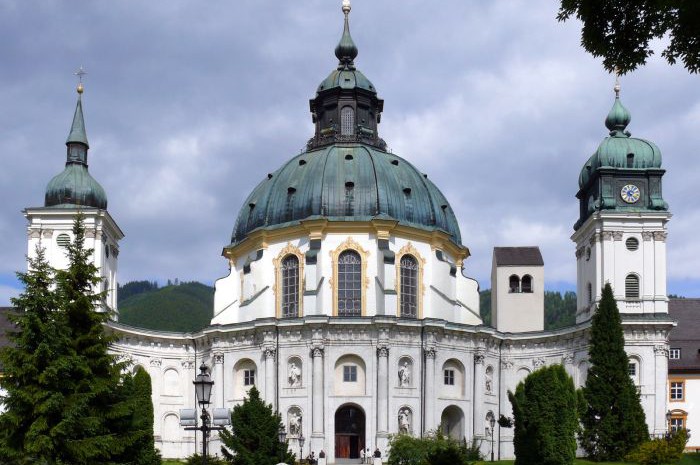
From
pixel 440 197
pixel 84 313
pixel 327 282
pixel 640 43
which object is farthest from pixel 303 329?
pixel 640 43

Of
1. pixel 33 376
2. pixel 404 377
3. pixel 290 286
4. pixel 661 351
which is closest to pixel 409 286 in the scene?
pixel 404 377

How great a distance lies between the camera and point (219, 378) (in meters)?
81.9

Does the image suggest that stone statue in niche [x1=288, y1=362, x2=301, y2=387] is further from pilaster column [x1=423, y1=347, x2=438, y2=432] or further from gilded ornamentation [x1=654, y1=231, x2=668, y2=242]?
gilded ornamentation [x1=654, y1=231, x2=668, y2=242]

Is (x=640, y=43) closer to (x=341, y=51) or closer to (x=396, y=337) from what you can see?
(x=396, y=337)

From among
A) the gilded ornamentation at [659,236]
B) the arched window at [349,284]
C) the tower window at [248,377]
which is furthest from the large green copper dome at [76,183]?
the gilded ornamentation at [659,236]

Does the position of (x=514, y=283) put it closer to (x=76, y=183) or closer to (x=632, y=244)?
(x=632, y=244)

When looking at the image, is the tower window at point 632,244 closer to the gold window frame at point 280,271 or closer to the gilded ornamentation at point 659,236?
the gilded ornamentation at point 659,236

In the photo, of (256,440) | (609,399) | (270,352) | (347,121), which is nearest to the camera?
(256,440)

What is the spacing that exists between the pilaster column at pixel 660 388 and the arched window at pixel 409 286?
17662mm

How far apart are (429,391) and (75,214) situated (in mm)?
29212

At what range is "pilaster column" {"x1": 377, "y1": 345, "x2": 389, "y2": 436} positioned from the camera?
76.9 m

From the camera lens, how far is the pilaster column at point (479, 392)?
8112 centimetres

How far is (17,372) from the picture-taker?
40.0 meters

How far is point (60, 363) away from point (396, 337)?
4129 cm
